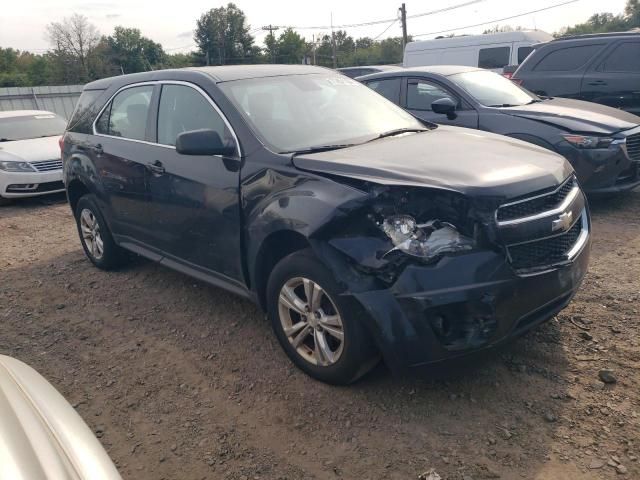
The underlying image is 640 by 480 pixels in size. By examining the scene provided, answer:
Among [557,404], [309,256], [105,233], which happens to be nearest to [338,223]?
[309,256]

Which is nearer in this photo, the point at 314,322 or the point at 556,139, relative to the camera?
the point at 314,322

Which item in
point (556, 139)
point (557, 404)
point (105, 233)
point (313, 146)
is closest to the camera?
point (557, 404)

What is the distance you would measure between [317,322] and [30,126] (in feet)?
30.6

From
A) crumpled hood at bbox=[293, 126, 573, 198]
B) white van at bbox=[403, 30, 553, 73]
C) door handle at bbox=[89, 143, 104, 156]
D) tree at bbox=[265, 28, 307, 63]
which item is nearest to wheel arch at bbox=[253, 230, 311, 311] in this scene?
crumpled hood at bbox=[293, 126, 573, 198]

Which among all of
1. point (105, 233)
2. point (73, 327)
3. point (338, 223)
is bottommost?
point (73, 327)

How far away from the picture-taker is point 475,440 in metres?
2.74

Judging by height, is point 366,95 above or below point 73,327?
above

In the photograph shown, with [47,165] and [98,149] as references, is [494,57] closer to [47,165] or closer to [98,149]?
[47,165]

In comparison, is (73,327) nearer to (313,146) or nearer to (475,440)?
Result: (313,146)

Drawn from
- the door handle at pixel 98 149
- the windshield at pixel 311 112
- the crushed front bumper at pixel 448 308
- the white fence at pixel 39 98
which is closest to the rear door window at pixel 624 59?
the windshield at pixel 311 112

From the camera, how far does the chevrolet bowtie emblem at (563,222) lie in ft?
9.80

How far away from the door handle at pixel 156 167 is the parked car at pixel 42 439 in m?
2.27

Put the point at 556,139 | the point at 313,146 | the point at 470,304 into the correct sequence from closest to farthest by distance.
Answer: the point at 470,304, the point at 313,146, the point at 556,139

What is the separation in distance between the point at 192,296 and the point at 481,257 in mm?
2776
